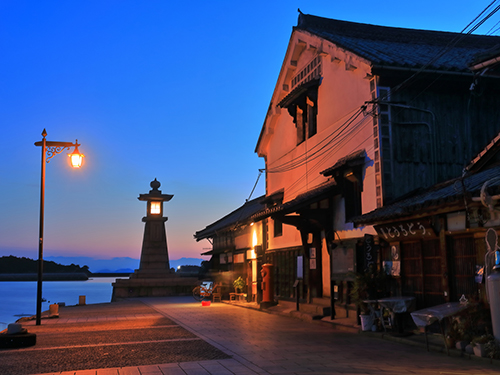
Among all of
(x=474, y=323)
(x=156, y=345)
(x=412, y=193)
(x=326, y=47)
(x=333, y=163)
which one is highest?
(x=326, y=47)

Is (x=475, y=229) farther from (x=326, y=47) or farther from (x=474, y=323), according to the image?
(x=326, y=47)

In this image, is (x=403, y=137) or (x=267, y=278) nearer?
(x=403, y=137)

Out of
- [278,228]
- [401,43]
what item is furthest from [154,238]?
[401,43]

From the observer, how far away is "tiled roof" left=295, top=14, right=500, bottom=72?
1473 cm

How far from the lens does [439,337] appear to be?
454 inches

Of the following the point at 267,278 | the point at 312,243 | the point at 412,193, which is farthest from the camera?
the point at 267,278

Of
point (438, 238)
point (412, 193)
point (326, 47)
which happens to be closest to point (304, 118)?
point (326, 47)

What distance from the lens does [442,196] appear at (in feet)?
35.1

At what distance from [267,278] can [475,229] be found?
13.6 meters

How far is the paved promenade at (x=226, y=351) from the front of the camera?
889 cm

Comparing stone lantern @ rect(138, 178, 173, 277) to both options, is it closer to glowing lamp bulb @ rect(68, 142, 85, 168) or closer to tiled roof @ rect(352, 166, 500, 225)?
glowing lamp bulb @ rect(68, 142, 85, 168)

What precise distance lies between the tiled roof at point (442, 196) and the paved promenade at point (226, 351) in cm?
306

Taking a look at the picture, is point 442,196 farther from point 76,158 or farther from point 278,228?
point 278,228

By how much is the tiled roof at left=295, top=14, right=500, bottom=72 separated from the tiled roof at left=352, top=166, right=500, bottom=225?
3844mm
